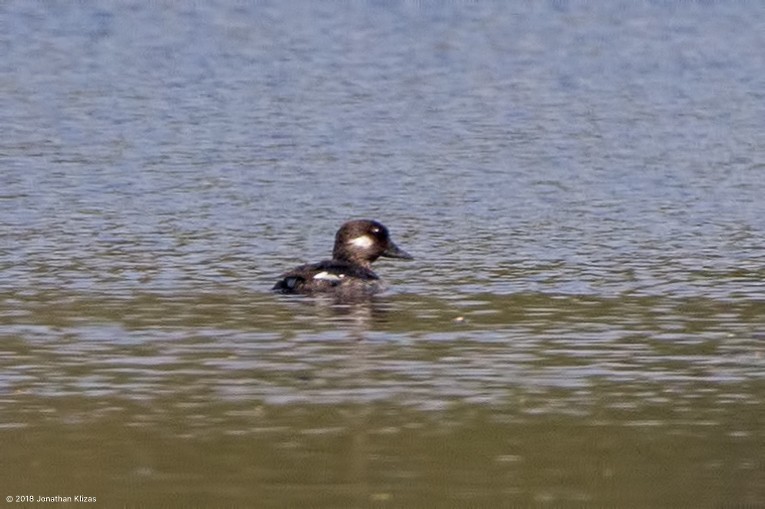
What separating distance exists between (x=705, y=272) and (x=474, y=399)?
4881 millimetres

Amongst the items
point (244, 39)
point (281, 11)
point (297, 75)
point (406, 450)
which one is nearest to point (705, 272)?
point (406, 450)

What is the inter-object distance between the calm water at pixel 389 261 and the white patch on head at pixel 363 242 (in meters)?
0.33

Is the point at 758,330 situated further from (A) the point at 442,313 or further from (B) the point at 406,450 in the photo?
(B) the point at 406,450

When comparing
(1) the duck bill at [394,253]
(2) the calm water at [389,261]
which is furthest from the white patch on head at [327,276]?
(1) the duck bill at [394,253]

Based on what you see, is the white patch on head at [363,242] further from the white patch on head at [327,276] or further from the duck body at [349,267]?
the white patch on head at [327,276]

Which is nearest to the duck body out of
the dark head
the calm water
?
the dark head

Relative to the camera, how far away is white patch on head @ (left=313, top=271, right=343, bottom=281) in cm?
1420

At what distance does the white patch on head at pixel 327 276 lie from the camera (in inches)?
559

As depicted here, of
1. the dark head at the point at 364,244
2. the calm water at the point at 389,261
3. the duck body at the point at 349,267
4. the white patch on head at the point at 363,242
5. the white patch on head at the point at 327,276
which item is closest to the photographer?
the calm water at the point at 389,261

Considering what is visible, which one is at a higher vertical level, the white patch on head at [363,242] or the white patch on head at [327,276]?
the white patch on head at [363,242]

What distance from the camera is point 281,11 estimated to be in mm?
33156

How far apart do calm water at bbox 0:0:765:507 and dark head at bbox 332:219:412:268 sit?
0.22 m

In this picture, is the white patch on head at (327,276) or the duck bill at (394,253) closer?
the white patch on head at (327,276)

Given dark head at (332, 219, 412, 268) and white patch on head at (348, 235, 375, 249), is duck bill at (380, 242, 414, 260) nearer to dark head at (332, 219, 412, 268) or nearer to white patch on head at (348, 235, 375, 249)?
dark head at (332, 219, 412, 268)
